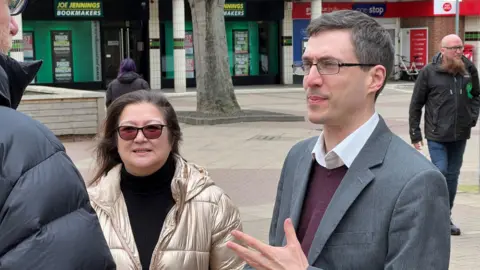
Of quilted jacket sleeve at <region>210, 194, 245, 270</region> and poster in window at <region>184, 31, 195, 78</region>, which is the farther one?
poster in window at <region>184, 31, 195, 78</region>

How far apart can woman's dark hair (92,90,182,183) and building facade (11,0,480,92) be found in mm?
23754

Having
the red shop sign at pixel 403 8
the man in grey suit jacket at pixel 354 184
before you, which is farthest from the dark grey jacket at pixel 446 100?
the red shop sign at pixel 403 8

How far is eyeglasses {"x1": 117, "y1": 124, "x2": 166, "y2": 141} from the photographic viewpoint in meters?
3.65

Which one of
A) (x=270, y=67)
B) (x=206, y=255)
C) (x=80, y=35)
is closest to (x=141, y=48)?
(x=80, y=35)

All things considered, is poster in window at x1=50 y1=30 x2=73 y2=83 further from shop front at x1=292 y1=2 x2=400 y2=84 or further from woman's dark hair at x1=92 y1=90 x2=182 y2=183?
woman's dark hair at x1=92 y1=90 x2=182 y2=183

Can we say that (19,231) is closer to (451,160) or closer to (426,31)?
(451,160)

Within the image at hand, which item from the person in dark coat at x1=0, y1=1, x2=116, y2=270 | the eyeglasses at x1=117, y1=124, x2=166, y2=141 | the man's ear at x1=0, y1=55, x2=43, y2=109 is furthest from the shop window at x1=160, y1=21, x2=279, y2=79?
the person in dark coat at x1=0, y1=1, x2=116, y2=270

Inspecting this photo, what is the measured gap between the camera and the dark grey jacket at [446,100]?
7906 millimetres

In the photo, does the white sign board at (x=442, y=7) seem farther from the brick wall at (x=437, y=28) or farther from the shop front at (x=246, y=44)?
the brick wall at (x=437, y=28)

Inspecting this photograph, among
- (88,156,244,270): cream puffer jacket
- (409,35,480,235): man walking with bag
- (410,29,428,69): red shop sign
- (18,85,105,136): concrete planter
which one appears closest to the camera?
(88,156,244,270): cream puffer jacket

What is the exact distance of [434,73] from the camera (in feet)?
25.9

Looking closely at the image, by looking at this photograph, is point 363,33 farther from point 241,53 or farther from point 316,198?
point 241,53

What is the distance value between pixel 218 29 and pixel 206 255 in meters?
16.8

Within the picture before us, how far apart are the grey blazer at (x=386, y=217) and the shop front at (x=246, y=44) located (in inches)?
1206
